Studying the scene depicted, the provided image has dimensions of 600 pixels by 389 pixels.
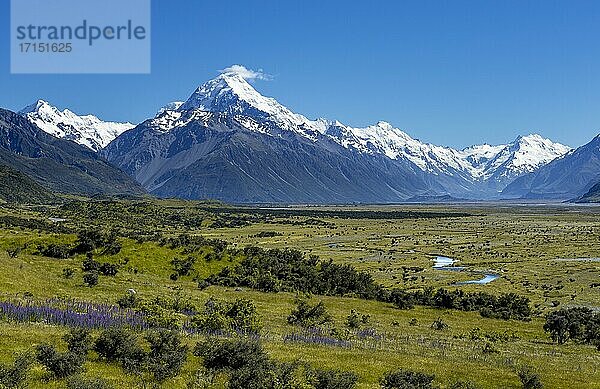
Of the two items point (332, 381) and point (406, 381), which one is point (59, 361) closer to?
point (332, 381)

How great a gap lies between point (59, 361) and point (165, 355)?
528 cm

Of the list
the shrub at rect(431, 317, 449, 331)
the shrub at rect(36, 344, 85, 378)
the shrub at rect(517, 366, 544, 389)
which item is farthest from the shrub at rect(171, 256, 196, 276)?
the shrub at rect(517, 366, 544, 389)

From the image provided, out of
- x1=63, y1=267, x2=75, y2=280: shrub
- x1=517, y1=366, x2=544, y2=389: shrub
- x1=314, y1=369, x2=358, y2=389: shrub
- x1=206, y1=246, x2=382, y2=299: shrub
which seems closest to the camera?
x1=314, y1=369, x2=358, y2=389: shrub

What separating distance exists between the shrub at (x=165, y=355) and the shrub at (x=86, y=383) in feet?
9.20

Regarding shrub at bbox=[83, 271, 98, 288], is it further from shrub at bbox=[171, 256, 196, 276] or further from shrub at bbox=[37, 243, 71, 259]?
shrub at bbox=[37, 243, 71, 259]

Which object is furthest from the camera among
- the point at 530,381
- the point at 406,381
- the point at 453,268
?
the point at 453,268

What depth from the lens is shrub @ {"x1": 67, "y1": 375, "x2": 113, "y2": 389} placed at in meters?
22.9

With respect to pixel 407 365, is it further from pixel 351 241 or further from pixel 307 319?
pixel 351 241

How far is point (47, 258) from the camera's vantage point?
74.8m

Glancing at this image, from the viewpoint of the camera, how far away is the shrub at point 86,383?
2286 cm

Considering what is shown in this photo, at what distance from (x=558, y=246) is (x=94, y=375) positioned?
16346 centimetres

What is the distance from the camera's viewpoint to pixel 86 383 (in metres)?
23.4

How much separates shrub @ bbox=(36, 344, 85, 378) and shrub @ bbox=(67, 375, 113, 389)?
99 centimetres

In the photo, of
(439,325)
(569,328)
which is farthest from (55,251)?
(569,328)
